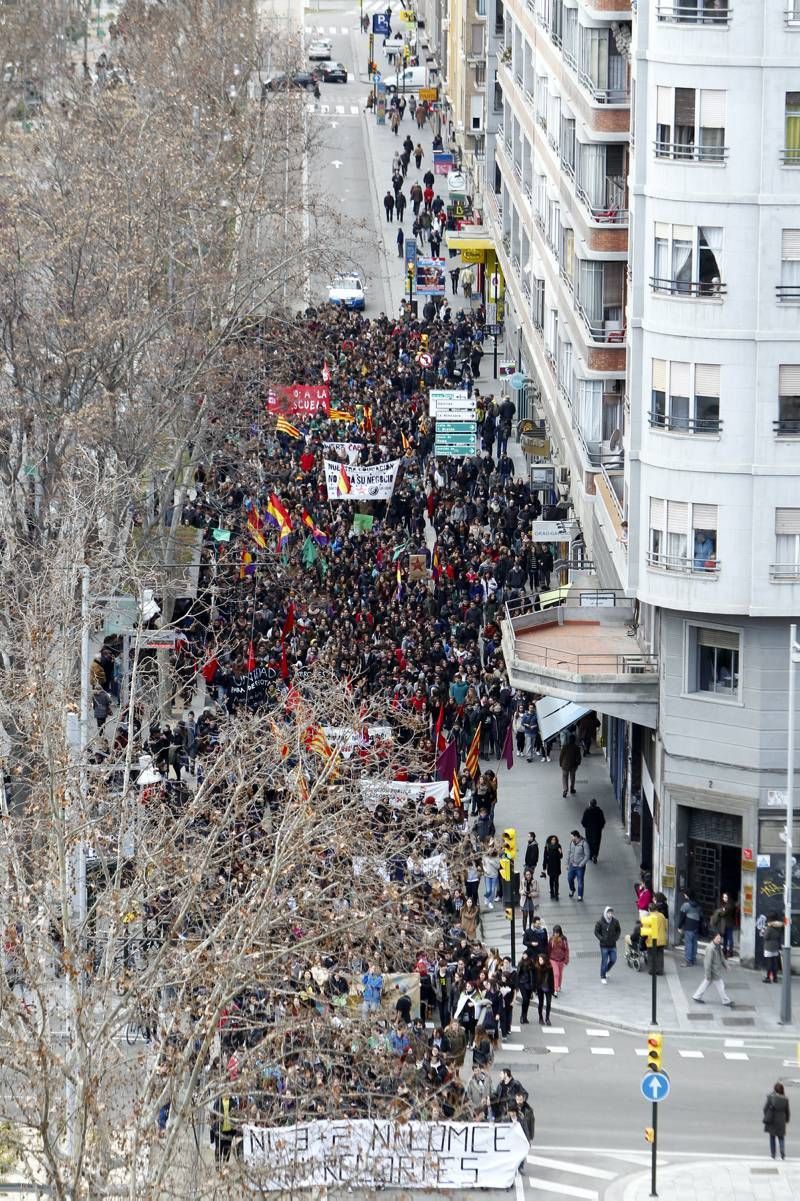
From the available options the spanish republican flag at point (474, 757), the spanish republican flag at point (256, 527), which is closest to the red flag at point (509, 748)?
the spanish republican flag at point (474, 757)

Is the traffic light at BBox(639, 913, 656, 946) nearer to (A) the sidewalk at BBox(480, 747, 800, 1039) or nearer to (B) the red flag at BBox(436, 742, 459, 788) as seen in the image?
(A) the sidewalk at BBox(480, 747, 800, 1039)

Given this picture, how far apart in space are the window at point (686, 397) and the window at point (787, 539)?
1.84 meters

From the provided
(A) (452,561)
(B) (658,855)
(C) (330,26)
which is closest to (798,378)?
(B) (658,855)

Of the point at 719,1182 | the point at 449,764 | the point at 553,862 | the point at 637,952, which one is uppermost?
the point at 449,764

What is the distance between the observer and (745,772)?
47188mm

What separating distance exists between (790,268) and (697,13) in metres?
4.54

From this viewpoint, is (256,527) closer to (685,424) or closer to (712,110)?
(685,424)

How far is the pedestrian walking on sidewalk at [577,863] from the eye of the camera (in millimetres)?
48438

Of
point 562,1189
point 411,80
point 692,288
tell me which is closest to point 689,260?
point 692,288

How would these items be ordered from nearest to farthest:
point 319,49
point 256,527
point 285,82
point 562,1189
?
1. point 562,1189
2. point 256,527
3. point 285,82
4. point 319,49

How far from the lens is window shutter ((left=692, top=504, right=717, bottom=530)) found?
47562 millimetres

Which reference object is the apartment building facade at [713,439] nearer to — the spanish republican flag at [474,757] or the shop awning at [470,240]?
the spanish republican flag at [474,757]

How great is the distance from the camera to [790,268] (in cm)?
4669

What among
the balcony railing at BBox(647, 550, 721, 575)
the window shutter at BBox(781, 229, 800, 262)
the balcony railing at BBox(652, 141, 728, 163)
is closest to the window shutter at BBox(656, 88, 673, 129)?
the balcony railing at BBox(652, 141, 728, 163)
